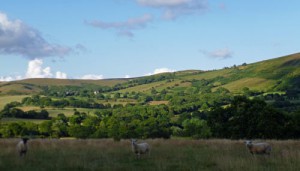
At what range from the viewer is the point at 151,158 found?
1909 centimetres

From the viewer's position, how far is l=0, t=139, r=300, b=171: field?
607 inches

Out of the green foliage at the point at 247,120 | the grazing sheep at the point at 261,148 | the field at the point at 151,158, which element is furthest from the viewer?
the green foliage at the point at 247,120

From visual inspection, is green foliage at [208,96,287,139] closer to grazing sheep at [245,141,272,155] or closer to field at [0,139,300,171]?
field at [0,139,300,171]

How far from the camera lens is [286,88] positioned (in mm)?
182000

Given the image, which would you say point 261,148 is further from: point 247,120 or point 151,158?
point 247,120

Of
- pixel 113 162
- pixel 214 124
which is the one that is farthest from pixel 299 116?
pixel 113 162

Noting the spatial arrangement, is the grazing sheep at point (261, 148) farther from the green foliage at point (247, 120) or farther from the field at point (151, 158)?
the green foliage at point (247, 120)

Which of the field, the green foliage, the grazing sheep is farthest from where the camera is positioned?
the green foliage

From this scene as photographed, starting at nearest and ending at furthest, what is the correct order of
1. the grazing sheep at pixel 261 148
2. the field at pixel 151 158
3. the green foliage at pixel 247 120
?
the field at pixel 151 158 → the grazing sheep at pixel 261 148 → the green foliage at pixel 247 120

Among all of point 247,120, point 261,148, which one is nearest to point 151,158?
point 261,148

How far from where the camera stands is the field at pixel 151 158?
1541 cm

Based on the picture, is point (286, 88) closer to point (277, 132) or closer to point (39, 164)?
point (277, 132)

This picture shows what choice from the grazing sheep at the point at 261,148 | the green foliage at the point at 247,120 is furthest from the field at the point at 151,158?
the green foliage at the point at 247,120

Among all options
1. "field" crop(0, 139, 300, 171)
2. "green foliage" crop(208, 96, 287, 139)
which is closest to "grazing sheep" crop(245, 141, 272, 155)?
"field" crop(0, 139, 300, 171)
